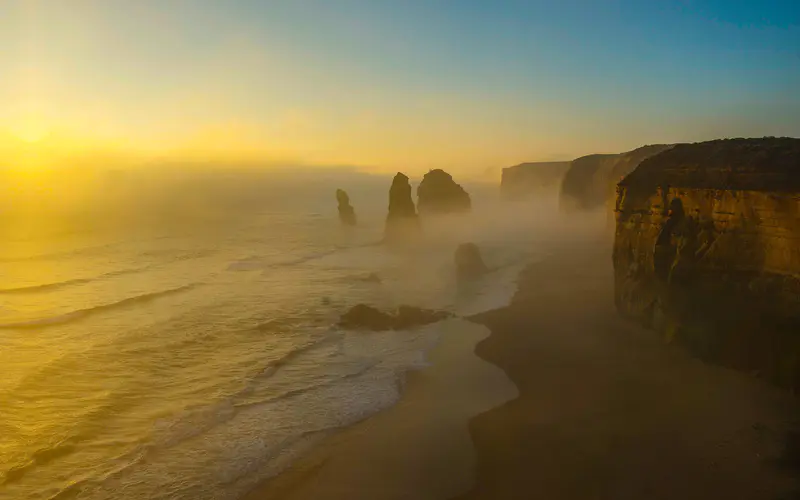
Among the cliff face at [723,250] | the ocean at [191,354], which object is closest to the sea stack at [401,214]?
the ocean at [191,354]

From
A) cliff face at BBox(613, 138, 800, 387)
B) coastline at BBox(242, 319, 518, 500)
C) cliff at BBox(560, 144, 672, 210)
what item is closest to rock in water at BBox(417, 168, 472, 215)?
cliff at BBox(560, 144, 672, 210)

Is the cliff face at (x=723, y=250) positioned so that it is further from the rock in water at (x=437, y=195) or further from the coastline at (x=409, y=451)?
the rock in water at (x=437, y=195)

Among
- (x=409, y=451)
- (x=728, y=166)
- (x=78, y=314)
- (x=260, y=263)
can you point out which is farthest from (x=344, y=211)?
(x=409, y=451)

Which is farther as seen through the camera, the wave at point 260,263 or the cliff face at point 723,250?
the wave at point 260,263

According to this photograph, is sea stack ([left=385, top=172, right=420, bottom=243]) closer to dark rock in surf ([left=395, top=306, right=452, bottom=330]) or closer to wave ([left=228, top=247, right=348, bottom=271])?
wave ([left=228, top=247, right=348, bottom=271])

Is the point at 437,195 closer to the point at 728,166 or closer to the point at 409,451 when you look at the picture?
the point at 728,166

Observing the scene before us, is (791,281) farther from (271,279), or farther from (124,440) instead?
(271,279)

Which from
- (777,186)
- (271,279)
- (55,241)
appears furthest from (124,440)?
(55,241)
